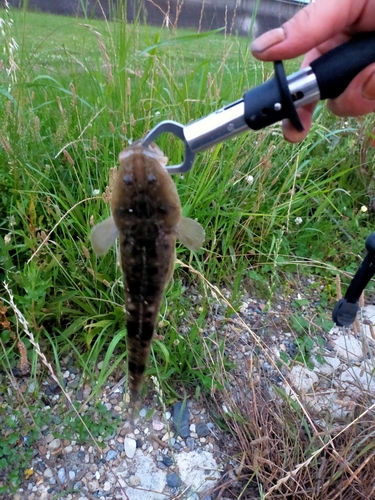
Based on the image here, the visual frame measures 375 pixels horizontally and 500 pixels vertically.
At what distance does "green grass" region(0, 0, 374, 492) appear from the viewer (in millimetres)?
1904

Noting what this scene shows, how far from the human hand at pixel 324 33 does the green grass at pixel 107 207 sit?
0.72 m

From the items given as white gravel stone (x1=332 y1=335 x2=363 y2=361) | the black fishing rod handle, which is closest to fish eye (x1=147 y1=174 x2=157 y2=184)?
A: the black fishing rod handle

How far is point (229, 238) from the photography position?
2.37 m

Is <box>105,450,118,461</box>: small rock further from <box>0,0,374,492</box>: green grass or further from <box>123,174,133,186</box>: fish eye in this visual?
<box>123,174,133,186</box>: fish eye

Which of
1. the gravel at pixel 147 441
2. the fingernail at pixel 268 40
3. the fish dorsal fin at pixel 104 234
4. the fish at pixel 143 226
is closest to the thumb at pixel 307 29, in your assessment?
the fingernail at pixel 268 40

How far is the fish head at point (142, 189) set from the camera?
3.24ft

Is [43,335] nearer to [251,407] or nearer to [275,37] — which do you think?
[251,407]

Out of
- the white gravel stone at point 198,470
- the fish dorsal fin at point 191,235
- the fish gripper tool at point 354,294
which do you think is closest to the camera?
the fish dorsal fin at point 191,235

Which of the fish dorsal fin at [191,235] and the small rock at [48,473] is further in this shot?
the small rock at [48,473]

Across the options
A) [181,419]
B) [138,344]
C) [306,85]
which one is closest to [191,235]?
[138,344]

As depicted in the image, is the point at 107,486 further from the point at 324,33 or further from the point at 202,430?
the point at 324,33

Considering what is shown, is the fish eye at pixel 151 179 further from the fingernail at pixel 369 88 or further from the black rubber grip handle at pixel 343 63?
the fingernail at pixel 369 88

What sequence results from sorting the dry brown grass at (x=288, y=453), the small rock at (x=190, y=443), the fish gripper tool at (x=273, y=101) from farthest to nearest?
the small rock at (x=190, y=443) → the dry brown grass at (x=288, y=453) → the fish gripper tool at (x=273, y=101)

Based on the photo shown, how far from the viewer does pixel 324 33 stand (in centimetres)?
113
